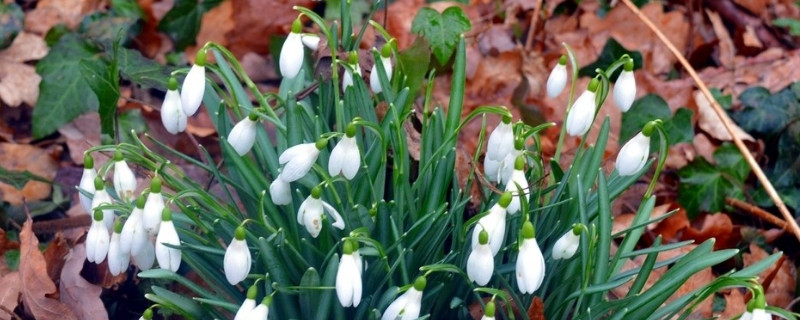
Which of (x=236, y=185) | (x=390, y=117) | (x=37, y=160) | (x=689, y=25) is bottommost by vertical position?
(x=37, y=160)

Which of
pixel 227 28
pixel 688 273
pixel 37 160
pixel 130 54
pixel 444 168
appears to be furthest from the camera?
pixel 227 28

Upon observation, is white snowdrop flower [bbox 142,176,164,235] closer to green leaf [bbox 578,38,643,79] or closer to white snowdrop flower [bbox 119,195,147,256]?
white snowdrop flower [bbox 119,195,147,256]

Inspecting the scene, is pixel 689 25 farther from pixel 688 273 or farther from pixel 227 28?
pixel 688 273

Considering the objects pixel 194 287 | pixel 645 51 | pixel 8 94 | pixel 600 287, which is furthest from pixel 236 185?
pixel 645 51

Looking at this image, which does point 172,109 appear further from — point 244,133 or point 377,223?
point 377,223

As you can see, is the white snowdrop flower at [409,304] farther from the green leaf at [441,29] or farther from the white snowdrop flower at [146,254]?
the green leaf at [441,29]

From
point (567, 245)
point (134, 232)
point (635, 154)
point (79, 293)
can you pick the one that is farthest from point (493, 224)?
point (79, 293)

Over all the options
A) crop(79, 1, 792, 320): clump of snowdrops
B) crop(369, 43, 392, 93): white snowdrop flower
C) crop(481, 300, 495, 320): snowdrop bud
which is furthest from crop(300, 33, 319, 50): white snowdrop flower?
crop(481, 300, 495, 320): snowdrop bud
